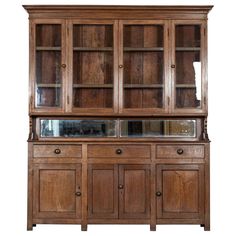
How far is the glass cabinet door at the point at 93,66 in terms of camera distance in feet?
14.1

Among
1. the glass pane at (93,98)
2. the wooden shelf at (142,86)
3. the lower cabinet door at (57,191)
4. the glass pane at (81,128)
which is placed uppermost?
the wooden shelf at (142,86)

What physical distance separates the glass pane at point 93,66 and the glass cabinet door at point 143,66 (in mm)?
173

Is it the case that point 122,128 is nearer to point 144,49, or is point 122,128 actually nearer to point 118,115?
point 118,115

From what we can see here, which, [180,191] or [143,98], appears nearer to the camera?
[180,191]

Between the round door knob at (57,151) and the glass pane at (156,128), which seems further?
the glass pane at (156,128)

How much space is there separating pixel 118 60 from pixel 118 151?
3.17 feet

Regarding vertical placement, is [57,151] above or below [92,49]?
below

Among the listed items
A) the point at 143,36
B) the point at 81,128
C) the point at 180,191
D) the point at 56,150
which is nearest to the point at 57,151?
the point at 56,150

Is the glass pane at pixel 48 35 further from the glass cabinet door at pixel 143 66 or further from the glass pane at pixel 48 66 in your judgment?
the glass cabinet door at pixel 143 66

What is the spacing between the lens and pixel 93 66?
4363 millimetres

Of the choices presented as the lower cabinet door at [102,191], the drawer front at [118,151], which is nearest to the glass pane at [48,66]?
the drawer front at [118,151]

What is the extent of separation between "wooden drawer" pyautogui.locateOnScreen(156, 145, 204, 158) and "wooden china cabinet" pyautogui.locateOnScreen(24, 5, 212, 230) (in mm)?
11

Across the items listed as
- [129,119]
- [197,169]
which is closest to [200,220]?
[197,169]

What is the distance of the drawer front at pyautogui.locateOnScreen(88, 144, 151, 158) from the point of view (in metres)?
4.20
